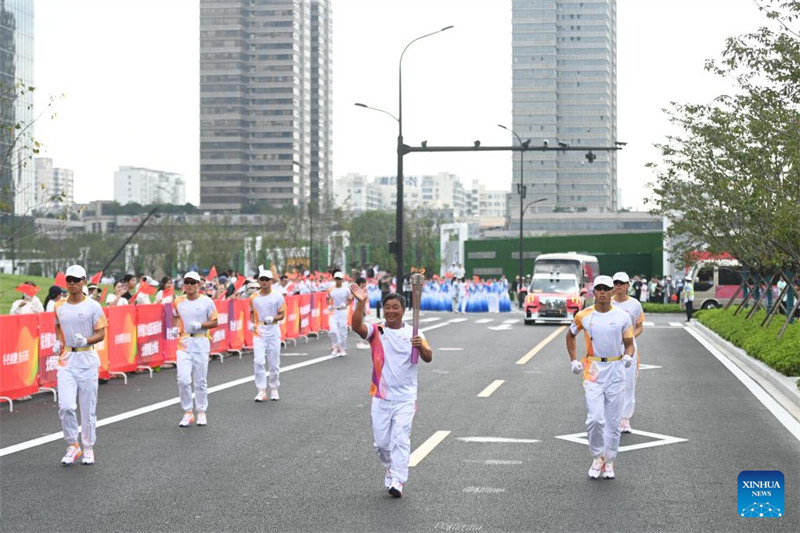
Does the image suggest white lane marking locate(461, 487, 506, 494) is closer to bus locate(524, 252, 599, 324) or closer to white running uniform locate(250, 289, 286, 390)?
white running uniform locate(250, 289, 286, 390)

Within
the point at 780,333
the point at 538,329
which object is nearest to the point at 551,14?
the point at 538,329

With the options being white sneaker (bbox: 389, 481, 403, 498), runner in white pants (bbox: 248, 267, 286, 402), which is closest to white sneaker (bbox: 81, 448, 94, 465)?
white sneaker (bbox: 389, 481, 403, 498)

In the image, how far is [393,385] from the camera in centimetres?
830

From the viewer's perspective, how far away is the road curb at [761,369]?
589 inches

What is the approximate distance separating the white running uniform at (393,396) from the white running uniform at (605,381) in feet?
5.60

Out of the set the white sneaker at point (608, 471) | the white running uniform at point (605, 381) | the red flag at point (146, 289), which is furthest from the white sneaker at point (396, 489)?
the red flag at point (146, 289)

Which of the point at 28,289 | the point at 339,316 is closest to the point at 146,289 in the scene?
the point at 28,289

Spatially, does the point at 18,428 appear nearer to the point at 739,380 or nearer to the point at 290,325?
the point at 739,380

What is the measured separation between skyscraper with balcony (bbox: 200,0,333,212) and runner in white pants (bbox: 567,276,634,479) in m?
178

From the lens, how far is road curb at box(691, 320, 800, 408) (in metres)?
15.0

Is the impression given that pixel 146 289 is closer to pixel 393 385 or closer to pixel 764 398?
pixel 764 398

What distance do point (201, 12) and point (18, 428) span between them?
18430 cm

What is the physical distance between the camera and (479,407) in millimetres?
13914

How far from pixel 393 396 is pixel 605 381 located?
2055 millimetres
